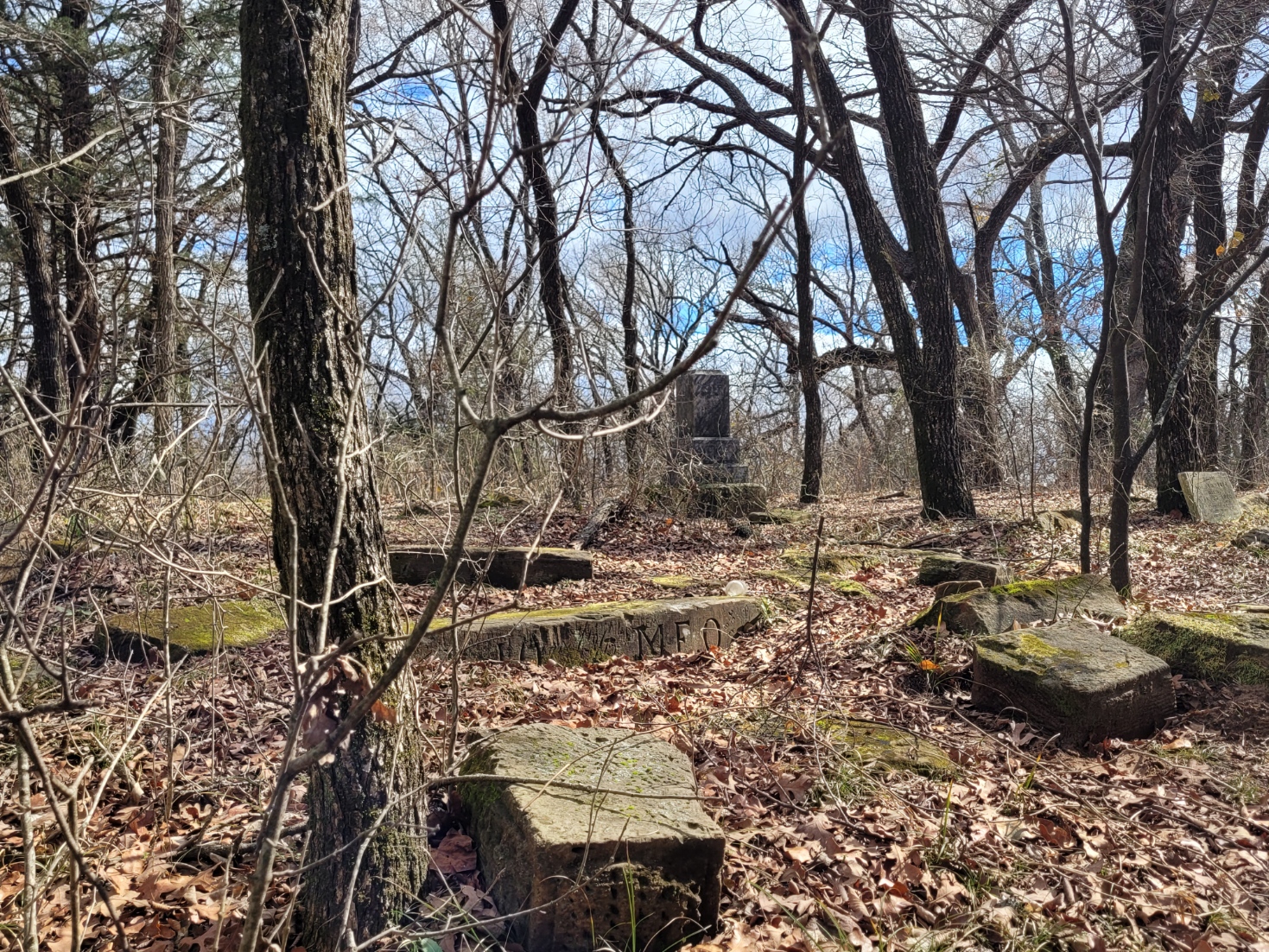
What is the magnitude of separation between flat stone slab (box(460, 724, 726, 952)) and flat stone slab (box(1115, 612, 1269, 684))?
3.19 m

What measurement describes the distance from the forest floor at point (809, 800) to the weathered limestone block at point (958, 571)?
3.00ft

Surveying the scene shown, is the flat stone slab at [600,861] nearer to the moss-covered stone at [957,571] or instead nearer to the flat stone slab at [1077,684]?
the flat stone slab at [1077,684]

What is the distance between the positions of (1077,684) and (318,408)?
3.45 metres

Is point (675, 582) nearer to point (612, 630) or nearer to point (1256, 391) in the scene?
point (612, 630)

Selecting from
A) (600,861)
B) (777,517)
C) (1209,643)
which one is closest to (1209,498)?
(777,517)

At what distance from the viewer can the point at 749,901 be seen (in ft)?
8.68

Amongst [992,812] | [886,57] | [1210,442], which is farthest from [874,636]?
[1210,442]

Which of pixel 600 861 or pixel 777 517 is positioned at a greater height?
pixel 777 517

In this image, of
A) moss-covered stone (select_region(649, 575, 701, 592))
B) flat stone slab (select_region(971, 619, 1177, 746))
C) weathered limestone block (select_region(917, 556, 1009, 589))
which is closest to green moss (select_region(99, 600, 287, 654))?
moss-covered stone (select_region(649, 575, 701, 592))

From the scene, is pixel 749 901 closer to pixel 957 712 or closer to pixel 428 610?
pixel 428 610

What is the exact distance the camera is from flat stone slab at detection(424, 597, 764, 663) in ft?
16.1

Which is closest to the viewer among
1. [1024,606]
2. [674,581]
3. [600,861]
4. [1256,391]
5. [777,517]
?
[600,861]

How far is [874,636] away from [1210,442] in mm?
9161

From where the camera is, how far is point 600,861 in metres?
2.34
